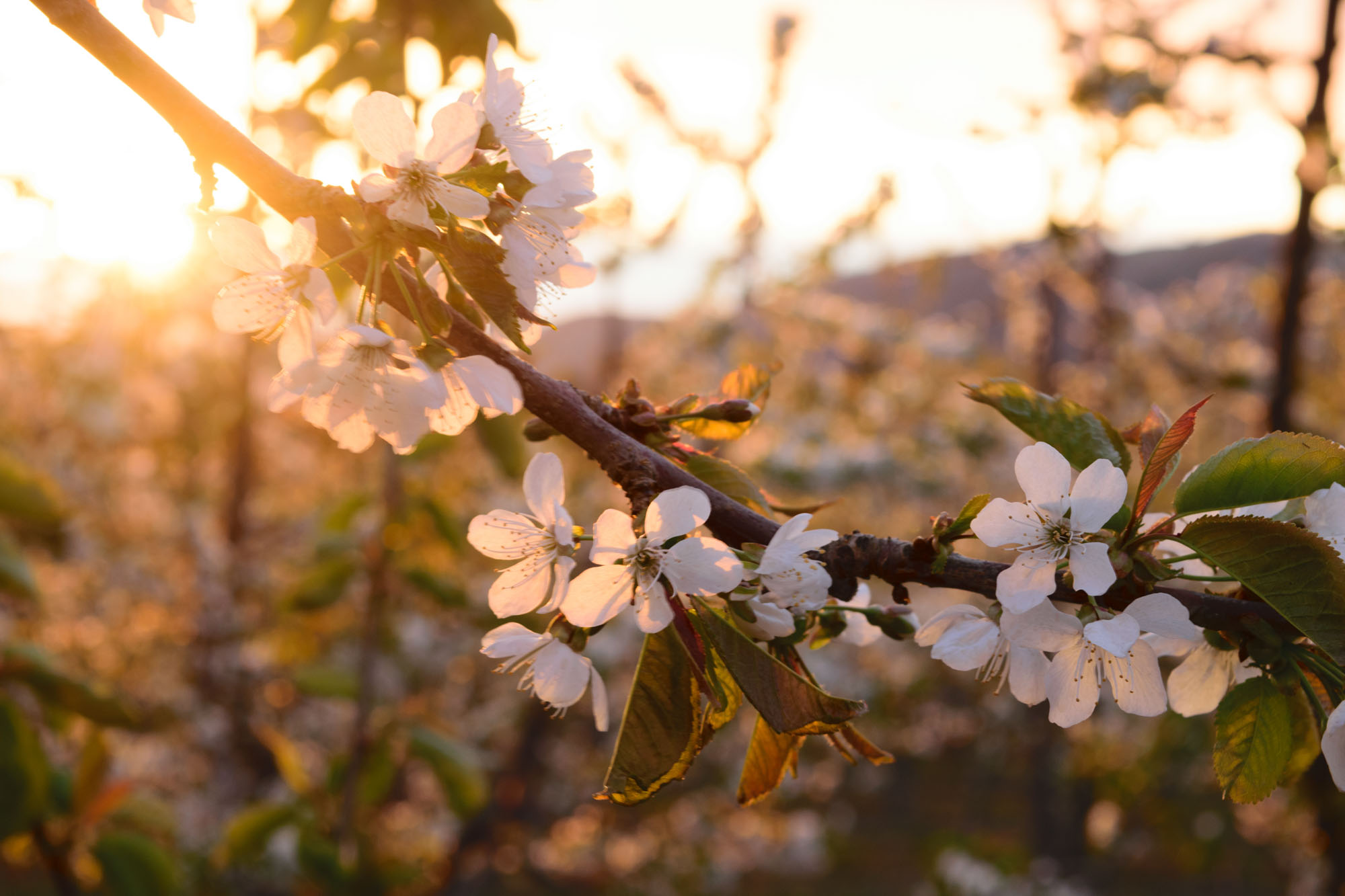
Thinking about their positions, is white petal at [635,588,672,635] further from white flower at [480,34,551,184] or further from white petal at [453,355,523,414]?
white flower at [480,34,551,184]

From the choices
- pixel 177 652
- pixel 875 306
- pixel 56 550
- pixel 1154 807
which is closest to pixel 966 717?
pixel 1154 807

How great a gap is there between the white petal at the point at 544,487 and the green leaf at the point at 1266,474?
0.49 m

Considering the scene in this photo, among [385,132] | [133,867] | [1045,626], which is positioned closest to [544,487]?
[385,132]

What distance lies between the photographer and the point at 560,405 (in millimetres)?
703

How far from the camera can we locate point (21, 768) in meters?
Result: 1.59

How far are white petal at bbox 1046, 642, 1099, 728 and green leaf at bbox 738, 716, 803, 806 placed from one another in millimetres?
208

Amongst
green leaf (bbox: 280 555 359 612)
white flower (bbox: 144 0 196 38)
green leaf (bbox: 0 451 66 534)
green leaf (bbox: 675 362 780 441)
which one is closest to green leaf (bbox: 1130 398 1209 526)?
green leaf (bbox: 675 362 780 441)

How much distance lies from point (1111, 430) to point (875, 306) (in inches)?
353

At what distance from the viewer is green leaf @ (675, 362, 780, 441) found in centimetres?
87

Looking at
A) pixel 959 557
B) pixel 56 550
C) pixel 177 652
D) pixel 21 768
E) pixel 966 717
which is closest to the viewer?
pixel 959 557

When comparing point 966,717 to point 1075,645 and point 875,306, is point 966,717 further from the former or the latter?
point 1075,645

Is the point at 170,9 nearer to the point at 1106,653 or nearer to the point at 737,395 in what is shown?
the point at 737,395

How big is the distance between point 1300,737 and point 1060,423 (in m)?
0.36

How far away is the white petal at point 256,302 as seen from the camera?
0.71 metres
